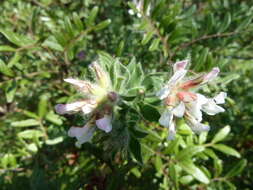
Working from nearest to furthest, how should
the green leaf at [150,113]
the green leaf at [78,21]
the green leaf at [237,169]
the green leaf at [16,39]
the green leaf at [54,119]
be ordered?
the green leaf at [150,113] → the green leaf at [16,39] → the green leaf at [78,21] → the green leaf at [237,169] → the green leaf at [54,119]

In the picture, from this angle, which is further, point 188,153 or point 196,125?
point 188,153

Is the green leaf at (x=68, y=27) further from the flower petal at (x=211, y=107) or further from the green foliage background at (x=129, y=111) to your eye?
the flower petal at (x=211, y=107)

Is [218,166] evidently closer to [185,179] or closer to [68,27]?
[185,179]

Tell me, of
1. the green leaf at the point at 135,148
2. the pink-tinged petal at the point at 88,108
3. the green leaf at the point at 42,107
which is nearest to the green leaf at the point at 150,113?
the green leaf at the point at 135,148

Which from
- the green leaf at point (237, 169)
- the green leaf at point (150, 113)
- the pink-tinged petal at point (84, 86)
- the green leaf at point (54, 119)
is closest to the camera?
the pink-tinged petal at point (84, 86)

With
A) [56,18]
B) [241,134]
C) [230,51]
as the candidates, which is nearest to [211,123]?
[241,134]

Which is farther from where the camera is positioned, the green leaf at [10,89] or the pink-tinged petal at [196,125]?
the green leaf at [10,89]

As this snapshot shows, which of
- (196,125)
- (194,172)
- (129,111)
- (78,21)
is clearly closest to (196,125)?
(196,125)

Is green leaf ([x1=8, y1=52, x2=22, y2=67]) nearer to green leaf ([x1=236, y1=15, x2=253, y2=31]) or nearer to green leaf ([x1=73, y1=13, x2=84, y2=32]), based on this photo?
green leaf ([x1=73, y1=13, x2=84, y2=32])
